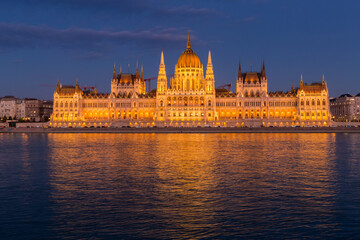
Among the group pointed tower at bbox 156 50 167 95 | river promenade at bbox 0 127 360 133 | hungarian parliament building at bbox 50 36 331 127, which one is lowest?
river promenade at bbox 0 127 360 133

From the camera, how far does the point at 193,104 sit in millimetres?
149375

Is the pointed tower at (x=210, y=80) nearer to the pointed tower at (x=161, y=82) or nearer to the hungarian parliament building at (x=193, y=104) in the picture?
the hungarian parliament building at (x=193, y=104)

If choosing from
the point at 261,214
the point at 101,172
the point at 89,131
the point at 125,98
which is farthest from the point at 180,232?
the point at 125,98

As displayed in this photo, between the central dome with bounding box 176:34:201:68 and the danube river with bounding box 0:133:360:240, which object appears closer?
the danube river with bounding box 0:133:360:240

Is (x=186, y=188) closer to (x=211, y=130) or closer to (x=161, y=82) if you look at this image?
(x=211, y=130)

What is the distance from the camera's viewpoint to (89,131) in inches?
4919

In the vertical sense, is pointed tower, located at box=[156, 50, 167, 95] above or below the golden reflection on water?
above

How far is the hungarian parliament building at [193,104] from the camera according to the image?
14650cm

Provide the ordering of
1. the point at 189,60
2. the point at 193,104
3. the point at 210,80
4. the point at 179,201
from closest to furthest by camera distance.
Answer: the point at 179,201 < the point at 193,104 < the point at 210,80 < the point at 189,60

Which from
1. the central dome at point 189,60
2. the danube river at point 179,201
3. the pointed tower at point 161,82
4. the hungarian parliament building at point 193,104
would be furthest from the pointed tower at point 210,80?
the danube river at point 179,201

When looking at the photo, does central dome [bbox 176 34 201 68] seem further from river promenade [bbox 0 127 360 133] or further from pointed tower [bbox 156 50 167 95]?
river promenade [bbox 0 127 360 133]

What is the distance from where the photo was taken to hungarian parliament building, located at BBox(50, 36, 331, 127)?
146500 millimetres

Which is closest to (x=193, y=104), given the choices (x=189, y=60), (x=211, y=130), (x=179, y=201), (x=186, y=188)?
(x=189, y=60)

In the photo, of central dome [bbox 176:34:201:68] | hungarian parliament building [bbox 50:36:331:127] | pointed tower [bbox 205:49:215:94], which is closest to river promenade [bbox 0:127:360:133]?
hungarian parliament building [bbox 50:36:331:127]
